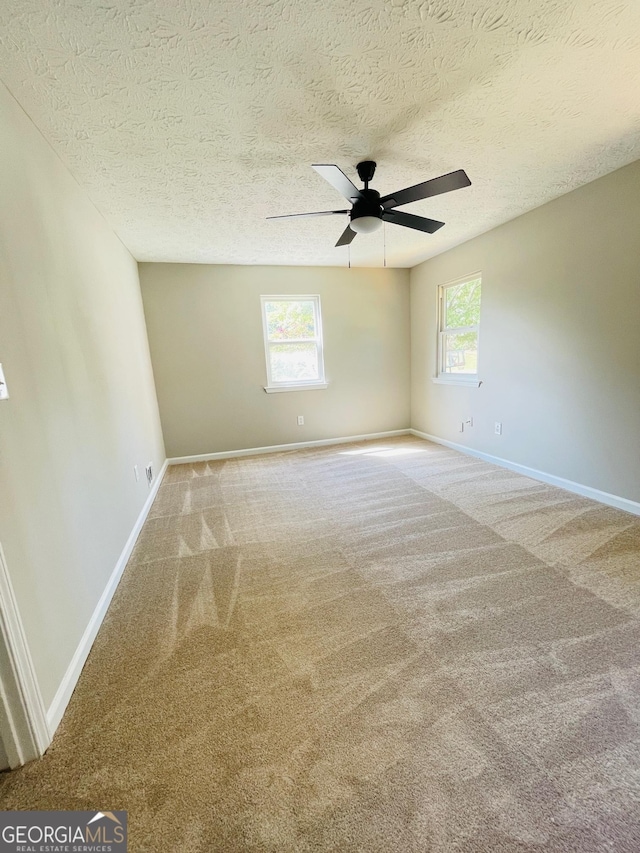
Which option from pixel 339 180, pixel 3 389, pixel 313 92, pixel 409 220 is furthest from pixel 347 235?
pixel 3 389

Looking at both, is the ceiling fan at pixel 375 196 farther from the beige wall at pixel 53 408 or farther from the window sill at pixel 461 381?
the window sill at pixel 461 381

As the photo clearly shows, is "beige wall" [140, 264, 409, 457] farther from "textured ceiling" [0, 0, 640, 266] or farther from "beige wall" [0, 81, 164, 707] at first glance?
"beige wall" [0, 81, 164, 707]

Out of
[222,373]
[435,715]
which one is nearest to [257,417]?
[222,373]

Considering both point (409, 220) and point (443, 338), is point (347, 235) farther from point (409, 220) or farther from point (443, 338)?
point (443, 338)

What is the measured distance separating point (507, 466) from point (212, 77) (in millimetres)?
3763

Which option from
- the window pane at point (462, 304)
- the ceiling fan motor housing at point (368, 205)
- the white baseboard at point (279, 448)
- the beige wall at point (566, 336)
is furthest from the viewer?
the white baseboard at point (279, 448)

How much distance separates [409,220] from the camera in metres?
2.24

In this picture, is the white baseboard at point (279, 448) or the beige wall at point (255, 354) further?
the white baseboard at point (279, 448)

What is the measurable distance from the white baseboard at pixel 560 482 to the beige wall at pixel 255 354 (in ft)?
4.78

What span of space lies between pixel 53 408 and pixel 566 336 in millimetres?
3615

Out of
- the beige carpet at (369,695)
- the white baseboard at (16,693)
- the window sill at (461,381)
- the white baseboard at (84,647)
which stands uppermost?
the window sill at (461,381)

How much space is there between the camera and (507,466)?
3.54 metres

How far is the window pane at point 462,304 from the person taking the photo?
3.82 m

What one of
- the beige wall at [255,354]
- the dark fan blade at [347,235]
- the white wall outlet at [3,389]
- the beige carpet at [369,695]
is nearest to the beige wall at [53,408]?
the white wall outlet at [3,389]
